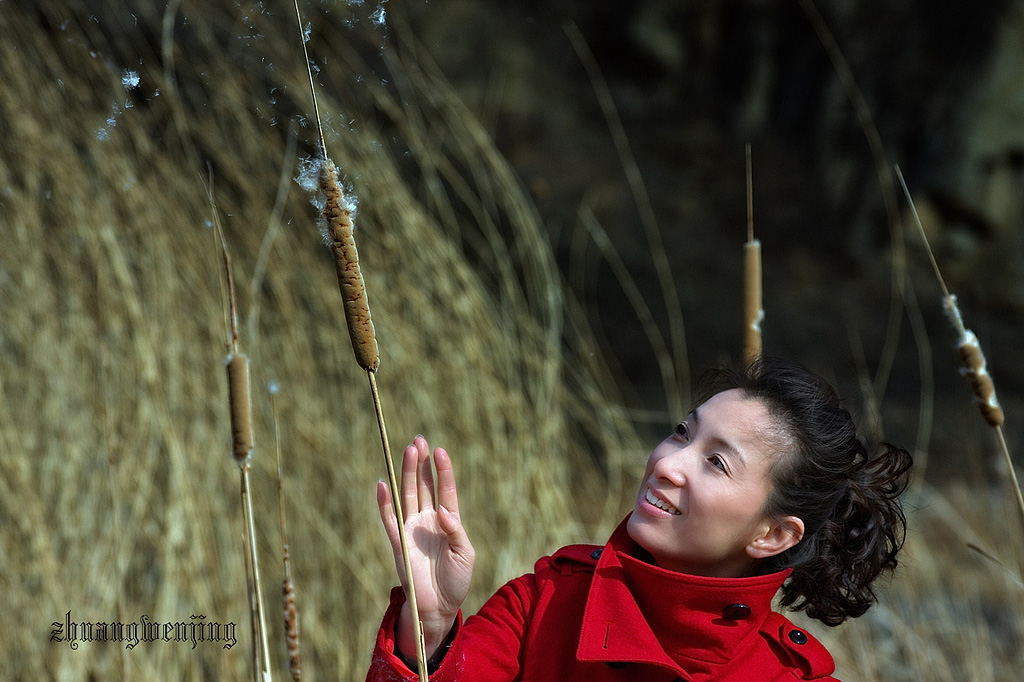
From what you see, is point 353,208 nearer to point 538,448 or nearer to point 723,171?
point 538,448

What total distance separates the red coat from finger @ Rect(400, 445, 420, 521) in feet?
0.28

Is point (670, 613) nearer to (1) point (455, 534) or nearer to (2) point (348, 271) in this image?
(1) point (455, 534)

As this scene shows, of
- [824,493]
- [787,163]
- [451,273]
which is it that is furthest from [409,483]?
[787,163]

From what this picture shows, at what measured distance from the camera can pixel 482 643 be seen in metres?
0.91

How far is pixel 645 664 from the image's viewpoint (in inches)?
35.0

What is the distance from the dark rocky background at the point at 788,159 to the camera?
2.30 meters

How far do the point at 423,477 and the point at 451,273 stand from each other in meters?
0.98

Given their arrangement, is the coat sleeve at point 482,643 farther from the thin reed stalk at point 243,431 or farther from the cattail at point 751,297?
the cattail at point 751,297

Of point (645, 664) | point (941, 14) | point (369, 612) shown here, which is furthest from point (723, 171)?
point (645, 664)

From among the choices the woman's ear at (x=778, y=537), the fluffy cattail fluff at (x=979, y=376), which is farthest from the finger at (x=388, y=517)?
the fluffy cattail fluff at (x=979, y=376)

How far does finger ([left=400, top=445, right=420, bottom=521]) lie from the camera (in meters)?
0.83

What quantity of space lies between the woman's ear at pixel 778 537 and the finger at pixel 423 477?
1.00 ft

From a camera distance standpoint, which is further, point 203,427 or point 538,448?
point 538,448

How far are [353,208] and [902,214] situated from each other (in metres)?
1.96
